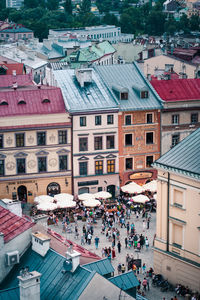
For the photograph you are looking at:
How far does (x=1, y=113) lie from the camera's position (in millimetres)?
73125

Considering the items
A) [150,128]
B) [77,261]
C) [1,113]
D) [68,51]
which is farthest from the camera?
[68,51]

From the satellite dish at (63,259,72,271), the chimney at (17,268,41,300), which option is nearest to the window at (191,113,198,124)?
the satellite dish at (63,259,72,271)

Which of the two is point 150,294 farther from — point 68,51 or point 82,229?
point 68,51

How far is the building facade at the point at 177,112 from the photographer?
259ft

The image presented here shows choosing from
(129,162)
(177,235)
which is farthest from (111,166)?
(177,235)

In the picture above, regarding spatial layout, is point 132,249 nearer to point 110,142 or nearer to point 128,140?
point 110,142

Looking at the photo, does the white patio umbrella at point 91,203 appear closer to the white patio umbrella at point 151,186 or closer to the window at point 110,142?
the white patio umbrella at point 151,186

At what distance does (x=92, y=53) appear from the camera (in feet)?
477

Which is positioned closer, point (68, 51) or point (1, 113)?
point (1, 113)

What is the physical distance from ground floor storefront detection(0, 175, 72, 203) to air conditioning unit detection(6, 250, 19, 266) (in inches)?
1354

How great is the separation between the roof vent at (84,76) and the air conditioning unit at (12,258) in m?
41.5

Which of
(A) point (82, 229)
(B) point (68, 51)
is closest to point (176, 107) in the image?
(A) point (82, 229)

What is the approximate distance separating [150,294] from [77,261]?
1648cm

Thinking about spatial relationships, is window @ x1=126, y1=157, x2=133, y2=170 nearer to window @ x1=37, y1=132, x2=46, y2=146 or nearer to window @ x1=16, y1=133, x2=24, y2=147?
window @ x1=37, y1=132, x2=46, y2=146
